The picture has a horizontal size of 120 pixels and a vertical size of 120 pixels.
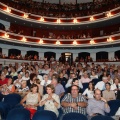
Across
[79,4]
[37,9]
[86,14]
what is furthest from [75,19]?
[37,9]

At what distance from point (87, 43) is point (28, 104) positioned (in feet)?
48.8

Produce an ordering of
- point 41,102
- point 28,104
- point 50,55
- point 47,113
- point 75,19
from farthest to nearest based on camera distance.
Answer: point 50,55
point 75,19
point 28,104
point 41,102
point 47,113

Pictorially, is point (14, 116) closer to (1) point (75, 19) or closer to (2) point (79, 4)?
(1) point (75, 19)

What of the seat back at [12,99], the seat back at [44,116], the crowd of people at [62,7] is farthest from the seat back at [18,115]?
the crowd of people at [62,7]

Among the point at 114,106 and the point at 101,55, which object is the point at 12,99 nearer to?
the point at 114,106

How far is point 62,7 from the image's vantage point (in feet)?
68.1

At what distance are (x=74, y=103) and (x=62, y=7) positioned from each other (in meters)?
18.4

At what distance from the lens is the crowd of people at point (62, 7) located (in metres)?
18.4

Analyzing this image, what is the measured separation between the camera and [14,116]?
3.30m

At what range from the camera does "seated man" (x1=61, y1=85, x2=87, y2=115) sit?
374 centimetres

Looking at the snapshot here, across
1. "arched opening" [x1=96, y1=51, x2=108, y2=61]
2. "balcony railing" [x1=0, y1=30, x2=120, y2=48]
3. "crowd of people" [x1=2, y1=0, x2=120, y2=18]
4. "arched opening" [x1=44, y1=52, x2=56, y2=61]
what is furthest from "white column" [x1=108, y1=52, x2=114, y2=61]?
"arched opening" [x1=44, y1=52, x2=56, y2=61]

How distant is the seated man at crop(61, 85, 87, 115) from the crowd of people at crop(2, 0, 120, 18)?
15.7 m

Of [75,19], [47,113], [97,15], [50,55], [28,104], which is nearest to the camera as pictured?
[47,113]

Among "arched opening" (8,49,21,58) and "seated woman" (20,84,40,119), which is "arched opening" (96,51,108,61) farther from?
"seated woman" (20,84,40,119)
